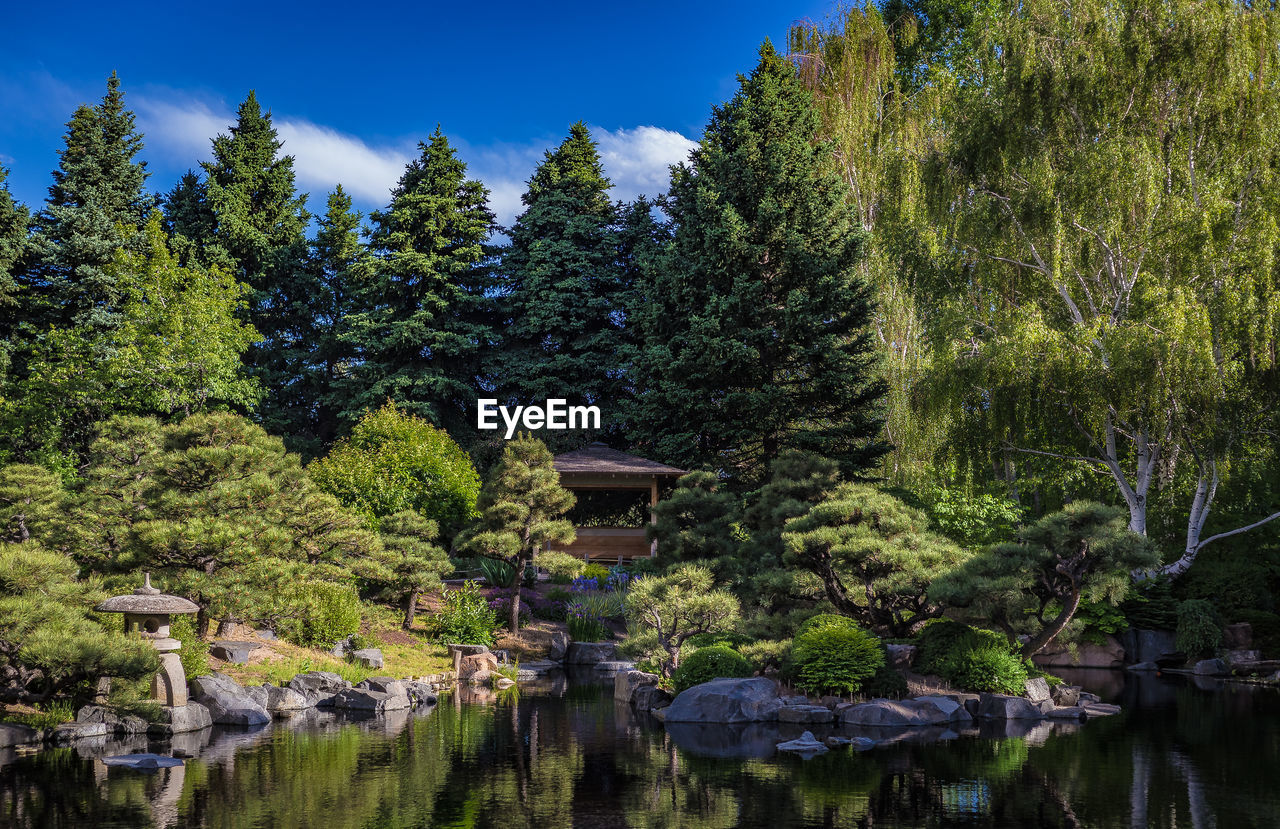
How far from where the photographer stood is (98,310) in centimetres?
2588

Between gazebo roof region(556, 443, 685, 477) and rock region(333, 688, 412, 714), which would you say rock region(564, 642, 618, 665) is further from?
rock region(333, 688, 412, 714)

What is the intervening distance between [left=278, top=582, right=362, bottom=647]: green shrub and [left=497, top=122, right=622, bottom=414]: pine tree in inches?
639

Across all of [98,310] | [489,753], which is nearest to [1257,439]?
[489,753]

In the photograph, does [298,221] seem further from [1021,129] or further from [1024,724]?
[1024,724]

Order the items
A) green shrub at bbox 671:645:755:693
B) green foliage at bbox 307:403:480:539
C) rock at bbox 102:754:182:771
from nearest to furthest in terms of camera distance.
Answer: rock at bbox 102:754:182:771
green shrub at bbox 671:645:755:693
green foliage at bbox 307:403:480:539

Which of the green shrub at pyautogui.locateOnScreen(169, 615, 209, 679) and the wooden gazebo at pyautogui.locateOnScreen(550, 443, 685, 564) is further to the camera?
the wooden gazebo at pyautogui.locateOnScreen(550, 443, 685, 564)

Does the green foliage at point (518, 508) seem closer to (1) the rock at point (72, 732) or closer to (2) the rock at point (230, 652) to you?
(2) the rock at point (230, 652)

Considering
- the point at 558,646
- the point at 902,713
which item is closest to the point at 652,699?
the point at 902,713

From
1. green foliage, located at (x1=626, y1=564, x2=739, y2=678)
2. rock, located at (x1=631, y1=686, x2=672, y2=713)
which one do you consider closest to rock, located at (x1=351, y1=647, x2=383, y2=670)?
green foliage, located at (x1=626, y1=564, x2=739, y2=678)

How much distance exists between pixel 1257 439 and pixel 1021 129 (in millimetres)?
7764

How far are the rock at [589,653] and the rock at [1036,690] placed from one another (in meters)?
8.83

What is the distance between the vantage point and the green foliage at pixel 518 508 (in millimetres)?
17566

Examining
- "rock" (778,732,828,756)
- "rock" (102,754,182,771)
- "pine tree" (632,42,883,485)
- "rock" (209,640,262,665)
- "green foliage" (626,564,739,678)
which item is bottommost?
"rock" (778,732,828,756)

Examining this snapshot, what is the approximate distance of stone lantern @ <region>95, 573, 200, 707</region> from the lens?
34.6 ft
